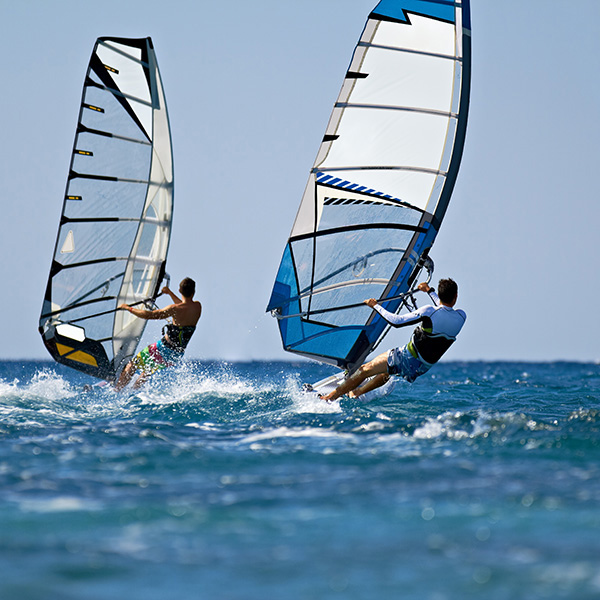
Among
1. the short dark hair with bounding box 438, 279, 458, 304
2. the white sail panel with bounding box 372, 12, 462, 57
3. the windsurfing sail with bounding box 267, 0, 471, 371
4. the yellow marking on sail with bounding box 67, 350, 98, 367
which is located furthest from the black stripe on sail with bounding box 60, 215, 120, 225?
the short dark hair with bounding box 438, 279, 458, 304

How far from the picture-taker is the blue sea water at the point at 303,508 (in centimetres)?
294

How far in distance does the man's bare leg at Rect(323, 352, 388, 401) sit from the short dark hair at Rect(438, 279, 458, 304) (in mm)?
892

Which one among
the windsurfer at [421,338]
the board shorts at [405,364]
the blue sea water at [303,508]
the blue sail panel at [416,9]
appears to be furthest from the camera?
the blue sail panel at [416,9]

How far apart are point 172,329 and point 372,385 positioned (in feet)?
7.05

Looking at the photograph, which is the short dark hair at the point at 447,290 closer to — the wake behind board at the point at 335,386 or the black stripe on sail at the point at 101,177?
the wake behind board at the point at 335,386

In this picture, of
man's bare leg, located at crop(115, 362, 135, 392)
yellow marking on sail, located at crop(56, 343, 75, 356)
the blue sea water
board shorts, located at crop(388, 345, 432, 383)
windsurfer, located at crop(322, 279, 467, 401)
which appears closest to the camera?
the blue sea water

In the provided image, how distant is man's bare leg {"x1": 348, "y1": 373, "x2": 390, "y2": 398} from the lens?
27.3 feet

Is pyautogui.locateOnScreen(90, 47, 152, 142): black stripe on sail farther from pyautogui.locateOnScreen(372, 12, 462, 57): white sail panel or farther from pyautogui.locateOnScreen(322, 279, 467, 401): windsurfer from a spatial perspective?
pyautogui.locateOnScreen(322, 279, 467, 401): windsurfer

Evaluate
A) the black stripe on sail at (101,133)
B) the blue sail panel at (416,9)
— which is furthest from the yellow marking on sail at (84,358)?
the blue sail panel at (416,9)

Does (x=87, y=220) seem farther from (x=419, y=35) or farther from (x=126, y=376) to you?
(x=419, y=35)

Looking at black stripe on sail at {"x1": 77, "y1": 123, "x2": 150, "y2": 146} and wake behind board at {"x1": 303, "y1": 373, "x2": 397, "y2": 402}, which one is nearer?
wake behind board at {"x1": 303, "y1": 373, "x2": 397, "y2": 402}

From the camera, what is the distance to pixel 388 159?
327 inches

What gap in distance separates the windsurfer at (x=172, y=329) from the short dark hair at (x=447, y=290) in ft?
8.74

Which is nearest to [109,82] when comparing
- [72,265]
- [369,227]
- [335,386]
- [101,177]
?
[101,177]
